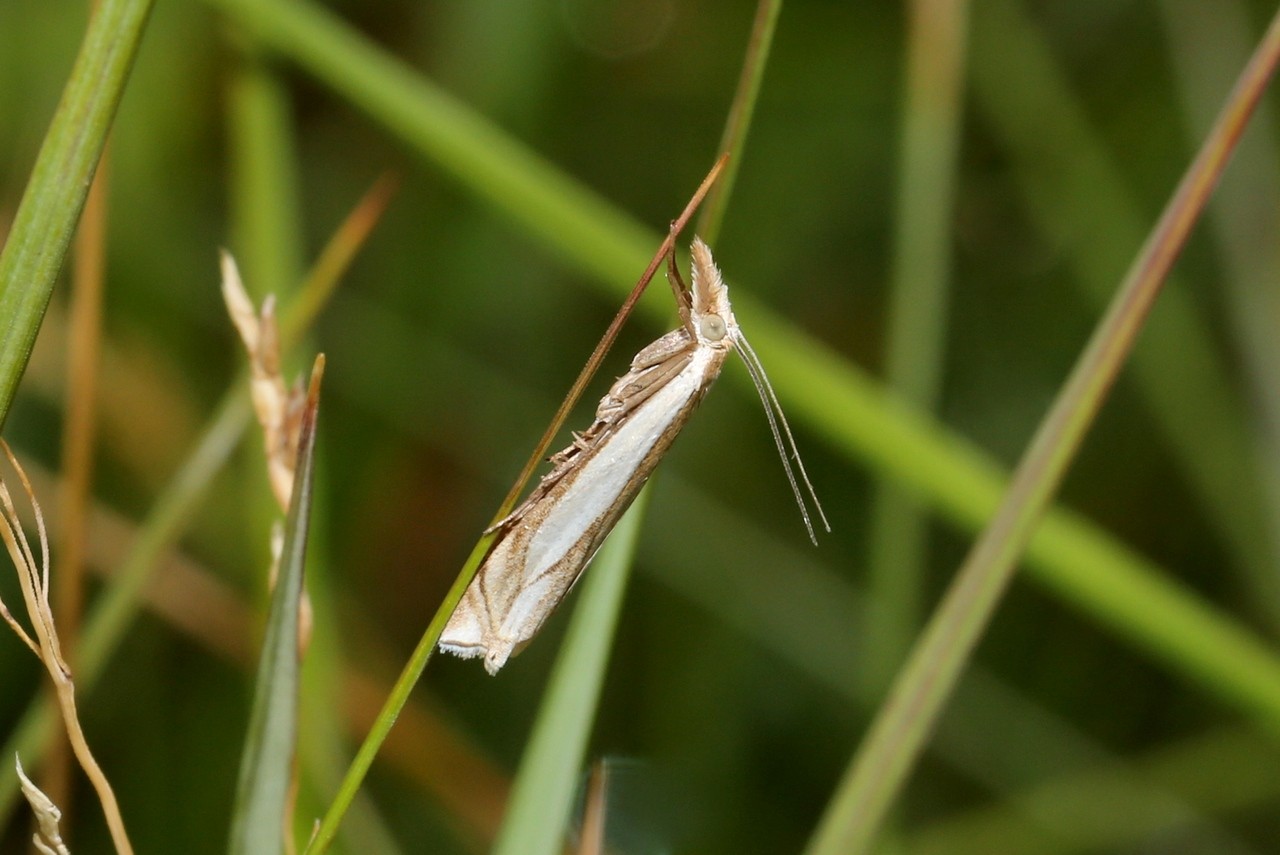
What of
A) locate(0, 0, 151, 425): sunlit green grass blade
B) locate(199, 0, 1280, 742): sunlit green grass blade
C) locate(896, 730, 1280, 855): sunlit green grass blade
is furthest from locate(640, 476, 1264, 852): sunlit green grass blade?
locate(0, 0, 151, 425): sunlit green grass blade

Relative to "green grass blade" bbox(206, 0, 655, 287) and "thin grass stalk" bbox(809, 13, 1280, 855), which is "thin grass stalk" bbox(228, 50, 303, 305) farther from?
"thin grass stalk" bbox(809, 13, 1280, 855)

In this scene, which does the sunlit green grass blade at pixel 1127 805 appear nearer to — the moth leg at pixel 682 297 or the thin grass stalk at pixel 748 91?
the moth leg at pixel 682 297

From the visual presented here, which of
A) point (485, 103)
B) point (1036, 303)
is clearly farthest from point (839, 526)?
point (485, 103)

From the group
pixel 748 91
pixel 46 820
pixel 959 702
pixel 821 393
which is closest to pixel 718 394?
pixel 959 702

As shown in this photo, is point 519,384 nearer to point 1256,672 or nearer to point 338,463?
point 338,463

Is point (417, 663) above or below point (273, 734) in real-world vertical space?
above

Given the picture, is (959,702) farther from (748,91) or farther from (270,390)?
(270,390)
